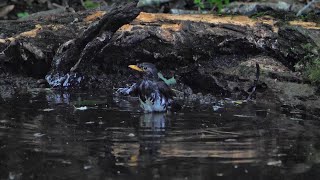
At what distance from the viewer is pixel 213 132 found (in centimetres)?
488

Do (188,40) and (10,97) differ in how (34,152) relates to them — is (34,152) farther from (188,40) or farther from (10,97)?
(188,40)

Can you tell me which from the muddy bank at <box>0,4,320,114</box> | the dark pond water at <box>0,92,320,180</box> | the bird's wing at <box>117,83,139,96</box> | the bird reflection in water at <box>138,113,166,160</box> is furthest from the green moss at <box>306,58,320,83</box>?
the bird's wing at <box>117,83,139,96</box>

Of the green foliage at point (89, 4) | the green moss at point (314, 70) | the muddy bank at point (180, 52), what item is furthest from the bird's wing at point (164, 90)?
the green foliage at point (89, 4)

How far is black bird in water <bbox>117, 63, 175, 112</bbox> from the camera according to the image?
6.04 m

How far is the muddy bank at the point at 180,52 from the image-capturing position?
7000 mm

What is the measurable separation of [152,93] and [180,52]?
1545 mm

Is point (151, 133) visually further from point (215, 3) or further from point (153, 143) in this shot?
point (215, 3)

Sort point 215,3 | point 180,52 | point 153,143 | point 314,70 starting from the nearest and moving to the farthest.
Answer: point 153,143
point 314,70
point 180,52
point 215,3

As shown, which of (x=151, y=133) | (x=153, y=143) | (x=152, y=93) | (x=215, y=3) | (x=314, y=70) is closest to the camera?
(x=153, y=143)

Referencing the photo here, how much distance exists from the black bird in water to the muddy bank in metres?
0.82

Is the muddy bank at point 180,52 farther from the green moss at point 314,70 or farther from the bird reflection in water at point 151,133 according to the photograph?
the bird reflection in water at point 151,133

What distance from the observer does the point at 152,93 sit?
6062 mm

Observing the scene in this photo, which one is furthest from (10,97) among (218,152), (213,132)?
(218,152)

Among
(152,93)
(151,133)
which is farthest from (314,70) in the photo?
(151,133)
